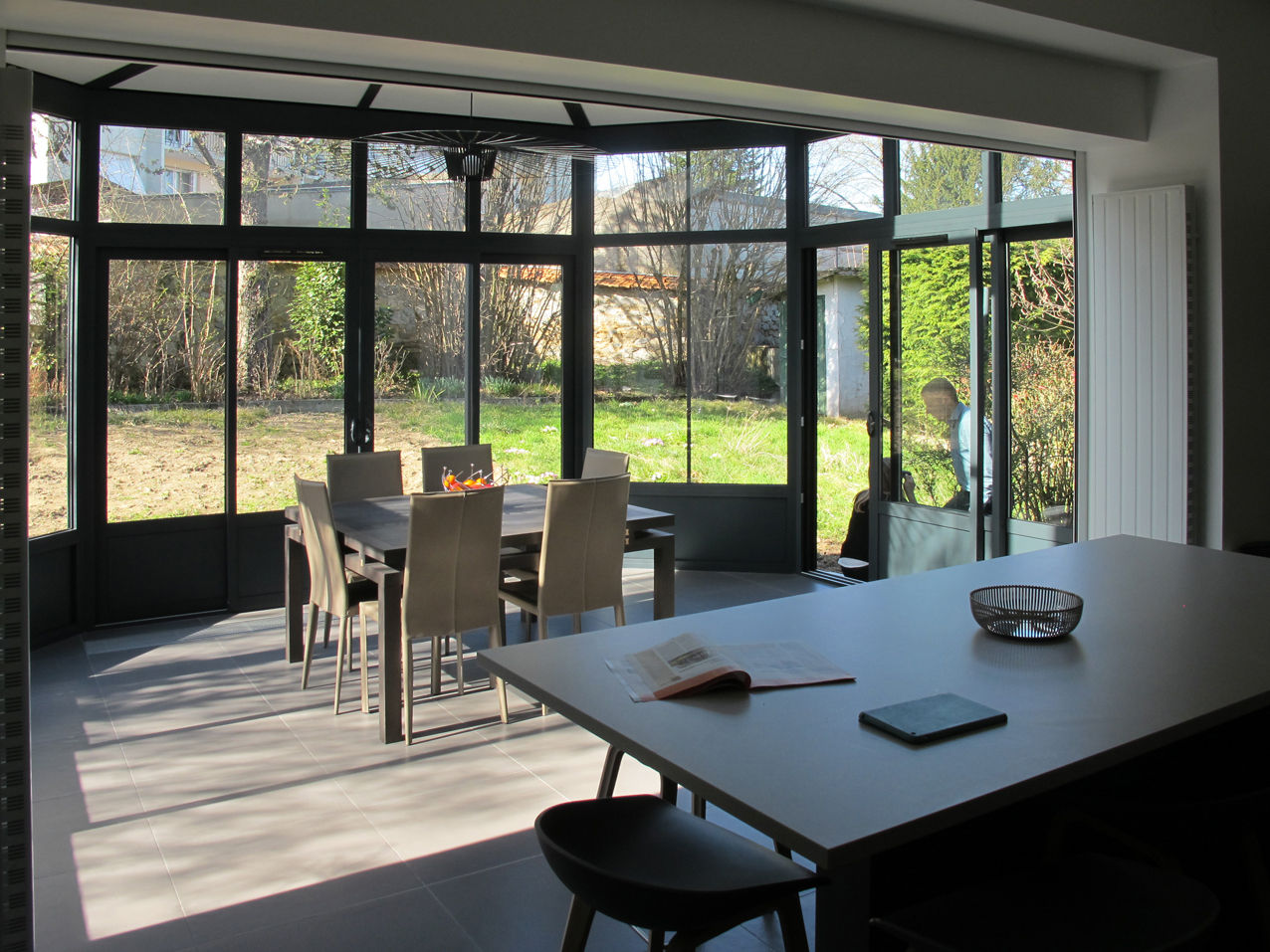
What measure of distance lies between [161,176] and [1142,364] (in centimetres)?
554

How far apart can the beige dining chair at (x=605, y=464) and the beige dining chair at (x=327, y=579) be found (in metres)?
1.63

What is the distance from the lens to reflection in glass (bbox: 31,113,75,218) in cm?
582

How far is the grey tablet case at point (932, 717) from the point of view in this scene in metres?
1.90

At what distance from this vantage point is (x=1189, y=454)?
4.72 metres

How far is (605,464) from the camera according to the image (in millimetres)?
6289

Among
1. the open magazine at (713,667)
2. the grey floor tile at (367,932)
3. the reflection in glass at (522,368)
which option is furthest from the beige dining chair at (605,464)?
the open magazine at (713,667)

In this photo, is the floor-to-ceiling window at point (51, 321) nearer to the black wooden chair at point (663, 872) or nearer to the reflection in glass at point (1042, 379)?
the black wooden chair at point (663, 872)

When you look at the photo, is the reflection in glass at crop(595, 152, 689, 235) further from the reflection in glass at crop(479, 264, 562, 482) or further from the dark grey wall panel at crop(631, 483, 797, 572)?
the dark grey wall panel at crop(631, 483, 797, 572)

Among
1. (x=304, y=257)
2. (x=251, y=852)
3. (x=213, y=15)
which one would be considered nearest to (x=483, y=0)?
(x=213, y=15)

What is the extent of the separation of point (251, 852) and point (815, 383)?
5118mm

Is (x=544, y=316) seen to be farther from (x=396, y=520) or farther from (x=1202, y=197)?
Result: (x=1202, y=197)

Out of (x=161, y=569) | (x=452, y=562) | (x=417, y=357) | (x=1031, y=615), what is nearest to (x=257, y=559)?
(x=161, y=569)

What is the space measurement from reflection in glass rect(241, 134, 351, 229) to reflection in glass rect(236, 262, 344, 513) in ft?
0.96

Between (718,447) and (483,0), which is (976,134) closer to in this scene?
(483,0)
